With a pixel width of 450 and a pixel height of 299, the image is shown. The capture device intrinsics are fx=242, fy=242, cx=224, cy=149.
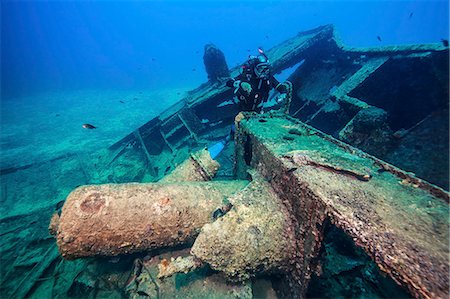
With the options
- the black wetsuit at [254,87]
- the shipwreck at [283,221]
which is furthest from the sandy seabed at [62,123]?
the black wetsuit at [254,87]

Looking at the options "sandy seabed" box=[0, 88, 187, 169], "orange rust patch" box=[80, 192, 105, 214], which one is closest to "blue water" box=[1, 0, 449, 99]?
"sandy seabed" box=[0, 88, 187, 169]

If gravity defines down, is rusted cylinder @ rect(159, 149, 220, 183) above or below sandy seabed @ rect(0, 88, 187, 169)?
above

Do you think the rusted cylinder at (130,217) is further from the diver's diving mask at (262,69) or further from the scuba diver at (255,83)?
the diver's diving mask at (262,69)

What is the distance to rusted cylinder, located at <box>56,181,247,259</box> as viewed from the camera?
2668 mm

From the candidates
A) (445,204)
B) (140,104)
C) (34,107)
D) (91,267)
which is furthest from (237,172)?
(34,107)

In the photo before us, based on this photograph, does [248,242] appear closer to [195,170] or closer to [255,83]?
[195,170]

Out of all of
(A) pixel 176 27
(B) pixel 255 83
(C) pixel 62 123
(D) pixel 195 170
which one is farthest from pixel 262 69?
(A) pixel 176 27

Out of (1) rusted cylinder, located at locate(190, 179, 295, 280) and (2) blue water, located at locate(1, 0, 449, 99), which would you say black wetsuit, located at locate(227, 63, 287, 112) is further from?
(2) blue water, located at locate(1, 0, 449, 99)

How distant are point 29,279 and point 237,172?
3.90 meters

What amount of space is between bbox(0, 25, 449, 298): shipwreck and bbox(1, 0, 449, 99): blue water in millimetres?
69002

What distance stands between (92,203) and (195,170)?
6.06 ft

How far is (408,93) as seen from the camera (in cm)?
507

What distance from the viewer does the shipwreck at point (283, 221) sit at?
1.82 metres

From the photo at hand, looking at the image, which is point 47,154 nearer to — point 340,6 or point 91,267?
point 91,267
